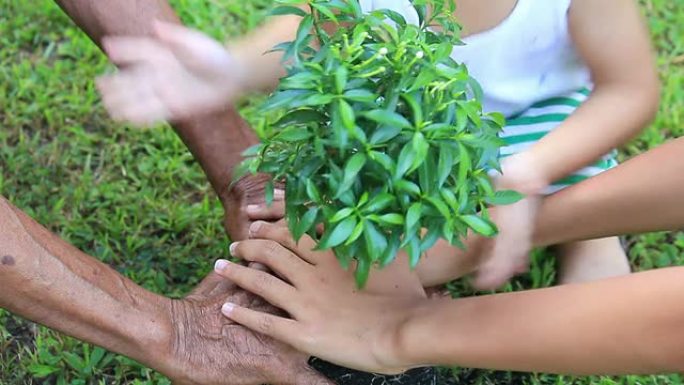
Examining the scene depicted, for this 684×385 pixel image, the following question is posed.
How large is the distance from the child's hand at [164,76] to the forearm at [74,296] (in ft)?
0.89

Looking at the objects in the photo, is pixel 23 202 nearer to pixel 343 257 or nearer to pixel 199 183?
pixel 199 183

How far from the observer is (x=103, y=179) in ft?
7.70

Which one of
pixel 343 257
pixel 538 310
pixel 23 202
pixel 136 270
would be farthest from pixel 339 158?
pixel 23 202

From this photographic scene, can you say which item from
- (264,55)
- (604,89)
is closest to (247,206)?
(264,55)

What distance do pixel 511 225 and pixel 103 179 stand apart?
3.63 feet

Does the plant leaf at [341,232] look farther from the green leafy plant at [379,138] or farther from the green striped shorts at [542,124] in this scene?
the green striped shorts at [542,124]

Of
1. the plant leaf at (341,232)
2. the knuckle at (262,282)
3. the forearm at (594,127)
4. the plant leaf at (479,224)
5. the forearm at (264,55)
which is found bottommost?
the knuckle at (262,282)

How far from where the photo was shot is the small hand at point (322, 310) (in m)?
1.66

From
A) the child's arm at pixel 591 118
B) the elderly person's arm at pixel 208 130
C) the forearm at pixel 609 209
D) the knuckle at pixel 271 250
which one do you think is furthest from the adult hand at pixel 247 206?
the child's arm at pixel 591 118

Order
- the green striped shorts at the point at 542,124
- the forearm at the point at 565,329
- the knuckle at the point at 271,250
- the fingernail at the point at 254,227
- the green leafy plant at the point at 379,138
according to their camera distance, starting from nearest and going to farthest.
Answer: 1. the green leafy plant at the point at 379,138
2. the forearm at the point at 565,329
3. the knuckle at the point at 271,250
4. the fingernail at the point at 254,227
5. the green striped shorts at the point at 542,124

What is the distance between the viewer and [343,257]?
146 cm

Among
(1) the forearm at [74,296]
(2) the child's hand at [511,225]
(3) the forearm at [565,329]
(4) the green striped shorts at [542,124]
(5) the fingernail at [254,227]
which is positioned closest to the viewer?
(3) the forearm at [565,329]

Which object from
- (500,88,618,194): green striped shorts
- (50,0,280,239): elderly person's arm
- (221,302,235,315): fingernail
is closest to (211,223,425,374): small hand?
(221,302,235,315): fingernail

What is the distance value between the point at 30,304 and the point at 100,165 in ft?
2.71
